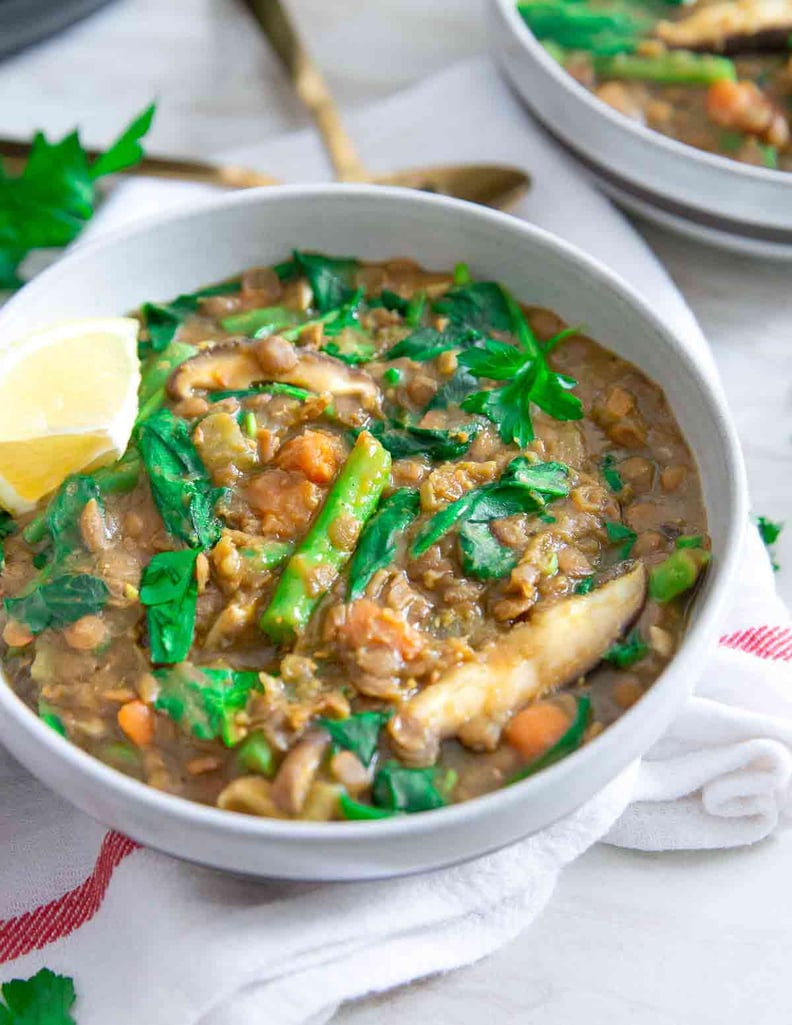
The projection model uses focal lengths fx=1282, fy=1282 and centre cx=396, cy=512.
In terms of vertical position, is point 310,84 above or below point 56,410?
below

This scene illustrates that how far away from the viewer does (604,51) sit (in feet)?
15.7

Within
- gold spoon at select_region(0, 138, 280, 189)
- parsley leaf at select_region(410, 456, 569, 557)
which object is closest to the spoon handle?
gold spoon at select_region(0, 138, 280, 189)

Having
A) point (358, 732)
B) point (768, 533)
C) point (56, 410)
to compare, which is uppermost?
point (56, 410)

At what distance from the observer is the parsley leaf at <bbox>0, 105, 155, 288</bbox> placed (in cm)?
425

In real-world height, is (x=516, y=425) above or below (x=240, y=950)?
above

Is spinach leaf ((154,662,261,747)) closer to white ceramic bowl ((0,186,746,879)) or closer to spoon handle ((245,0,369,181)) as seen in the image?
white ceramic bowl ((0,186,746,879))

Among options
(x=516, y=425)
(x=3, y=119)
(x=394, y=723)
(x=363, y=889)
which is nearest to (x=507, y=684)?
(x=394, y=723)

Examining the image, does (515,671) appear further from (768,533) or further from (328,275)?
(328,275)

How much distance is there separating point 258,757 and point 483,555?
2.34ft

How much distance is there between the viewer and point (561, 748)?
2.72 meters

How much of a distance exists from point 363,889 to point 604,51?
3.33 meters

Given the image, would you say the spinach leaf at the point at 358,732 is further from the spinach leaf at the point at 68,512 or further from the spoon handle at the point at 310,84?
the spoon handle at the point at 310,84

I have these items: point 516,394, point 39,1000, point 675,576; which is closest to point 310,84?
point 516,394

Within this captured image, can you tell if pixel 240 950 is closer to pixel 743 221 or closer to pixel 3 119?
pixel 743 221
